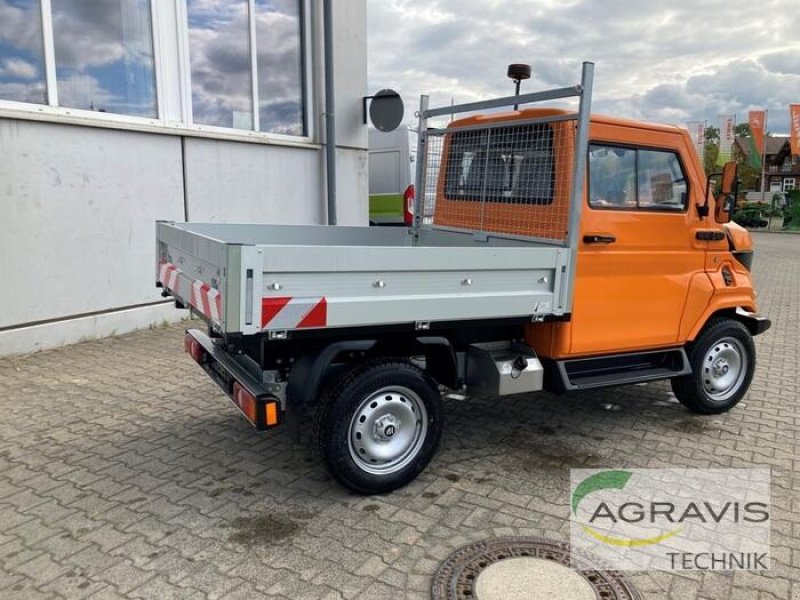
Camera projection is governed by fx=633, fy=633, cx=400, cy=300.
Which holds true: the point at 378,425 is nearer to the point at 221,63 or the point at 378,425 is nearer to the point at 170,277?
the point at 170,277

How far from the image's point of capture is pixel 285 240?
491 centimetres

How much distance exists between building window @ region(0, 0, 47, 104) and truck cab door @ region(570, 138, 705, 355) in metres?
5.32

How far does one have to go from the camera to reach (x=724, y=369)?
5020 millimetres

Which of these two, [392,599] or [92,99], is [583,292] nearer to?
[392,599]

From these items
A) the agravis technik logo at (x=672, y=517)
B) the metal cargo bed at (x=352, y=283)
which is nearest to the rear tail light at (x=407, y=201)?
the metal cargo bed at (x=352, y=283)

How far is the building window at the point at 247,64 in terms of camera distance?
775cm

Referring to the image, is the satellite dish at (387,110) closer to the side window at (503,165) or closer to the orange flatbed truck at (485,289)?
the orange flatbed truck at (485,289)

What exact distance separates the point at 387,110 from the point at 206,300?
6357mm

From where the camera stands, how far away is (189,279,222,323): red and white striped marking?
120 inches

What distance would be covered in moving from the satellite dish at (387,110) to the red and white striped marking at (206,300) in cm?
595

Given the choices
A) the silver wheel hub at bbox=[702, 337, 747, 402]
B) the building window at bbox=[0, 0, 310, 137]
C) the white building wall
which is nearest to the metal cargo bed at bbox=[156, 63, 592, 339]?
the silver wheel hub at bbox=[702, 337, 747, 402]

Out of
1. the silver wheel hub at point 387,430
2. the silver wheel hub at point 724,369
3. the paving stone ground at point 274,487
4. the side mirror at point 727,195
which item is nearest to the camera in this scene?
the paving stone ground at point 274,487

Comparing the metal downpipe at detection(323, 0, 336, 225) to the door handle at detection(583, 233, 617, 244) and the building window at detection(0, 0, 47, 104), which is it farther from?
the door handle at detection(583, 233, 617, 244)

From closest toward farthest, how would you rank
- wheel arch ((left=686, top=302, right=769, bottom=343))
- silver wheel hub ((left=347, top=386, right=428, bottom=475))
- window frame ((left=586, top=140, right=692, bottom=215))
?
1. silver wheel hub ((left=347, top=386, right=428, bottom=475))
2. window frame ((left=586, top=140, right=692, bottom=215))
3. wheel arch ((left=686, top=302, right=769, bottom=343))
